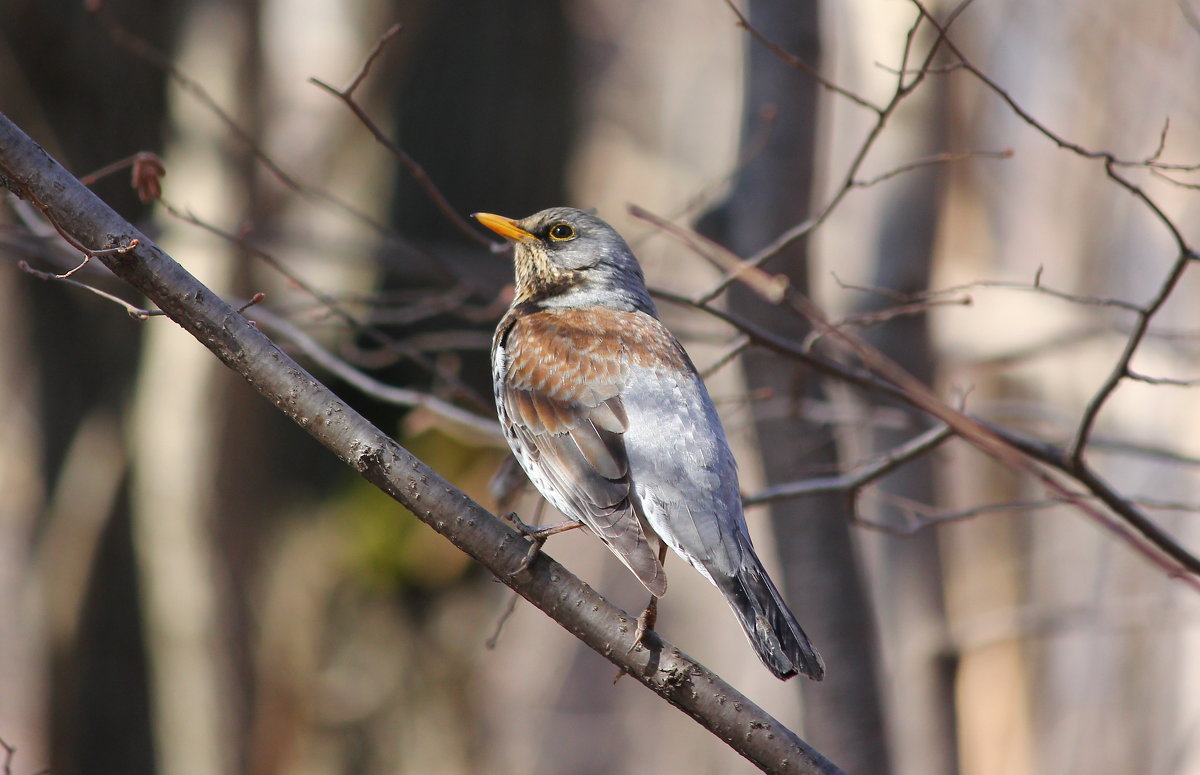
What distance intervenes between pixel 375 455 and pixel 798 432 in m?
3.81

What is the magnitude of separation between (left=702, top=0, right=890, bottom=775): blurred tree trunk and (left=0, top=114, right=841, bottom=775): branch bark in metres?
2.97

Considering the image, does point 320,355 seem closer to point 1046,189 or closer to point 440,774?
point 440,774

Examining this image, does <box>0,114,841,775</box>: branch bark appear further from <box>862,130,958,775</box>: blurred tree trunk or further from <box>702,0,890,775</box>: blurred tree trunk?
<box>862,130,958,775</box>: blurred tree trunk

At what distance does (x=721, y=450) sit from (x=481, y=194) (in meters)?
5.97

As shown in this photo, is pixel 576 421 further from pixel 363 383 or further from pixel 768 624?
pixel 363 383

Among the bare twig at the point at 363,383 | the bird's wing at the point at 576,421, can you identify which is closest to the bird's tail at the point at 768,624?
the bird's wing at the point at 576,421

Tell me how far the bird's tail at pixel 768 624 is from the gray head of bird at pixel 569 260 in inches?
72.2

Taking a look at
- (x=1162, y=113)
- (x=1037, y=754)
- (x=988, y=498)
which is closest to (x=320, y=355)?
(x=1037, y=754)

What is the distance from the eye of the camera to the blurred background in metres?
6.57

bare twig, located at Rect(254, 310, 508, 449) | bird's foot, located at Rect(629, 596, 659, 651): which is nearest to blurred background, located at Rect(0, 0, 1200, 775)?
bare twig, located at Rect(254, 310, 508, 449)

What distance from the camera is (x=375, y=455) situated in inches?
121

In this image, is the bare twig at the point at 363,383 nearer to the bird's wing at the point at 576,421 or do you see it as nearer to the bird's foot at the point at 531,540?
the bird's wing at the point at 576,421

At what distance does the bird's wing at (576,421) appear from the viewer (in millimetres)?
3689

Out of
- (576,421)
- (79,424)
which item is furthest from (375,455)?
(79,424)
